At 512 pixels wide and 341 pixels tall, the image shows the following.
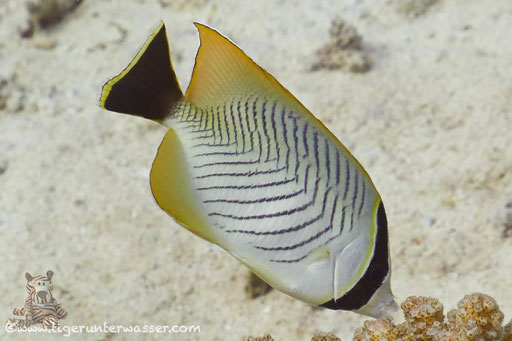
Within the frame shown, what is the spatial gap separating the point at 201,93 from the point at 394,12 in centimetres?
422

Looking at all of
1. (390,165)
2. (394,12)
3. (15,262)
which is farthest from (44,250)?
(394,12)

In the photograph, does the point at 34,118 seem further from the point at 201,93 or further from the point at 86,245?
the point at 201,93

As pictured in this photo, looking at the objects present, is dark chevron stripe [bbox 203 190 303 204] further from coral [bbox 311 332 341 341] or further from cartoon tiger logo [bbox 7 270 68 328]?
cartoon tiger logo [bbox 7 270 68 328]

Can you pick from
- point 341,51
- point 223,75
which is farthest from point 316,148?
point 341,51

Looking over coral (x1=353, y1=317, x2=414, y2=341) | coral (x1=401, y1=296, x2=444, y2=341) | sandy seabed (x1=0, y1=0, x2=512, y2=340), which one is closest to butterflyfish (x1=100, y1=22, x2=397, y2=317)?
coral (x1=353, y1=317, x2=414, y2=341)

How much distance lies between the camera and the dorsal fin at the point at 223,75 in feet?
4.42

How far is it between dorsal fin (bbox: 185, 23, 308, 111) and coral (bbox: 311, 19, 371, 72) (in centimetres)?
314

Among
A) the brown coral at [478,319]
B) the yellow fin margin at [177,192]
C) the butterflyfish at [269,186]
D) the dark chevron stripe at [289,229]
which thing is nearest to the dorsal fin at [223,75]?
the butterflyfish at [269,186]

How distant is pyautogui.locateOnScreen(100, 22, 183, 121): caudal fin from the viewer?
1.29m

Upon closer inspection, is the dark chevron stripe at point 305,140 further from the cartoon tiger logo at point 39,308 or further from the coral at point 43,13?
the coral at point 43,13

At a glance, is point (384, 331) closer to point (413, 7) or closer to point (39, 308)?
point (39, 308)

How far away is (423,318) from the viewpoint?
1.67m

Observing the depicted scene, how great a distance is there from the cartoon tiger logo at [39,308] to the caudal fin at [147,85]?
162 centimetres

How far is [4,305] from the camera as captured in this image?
258 cm
